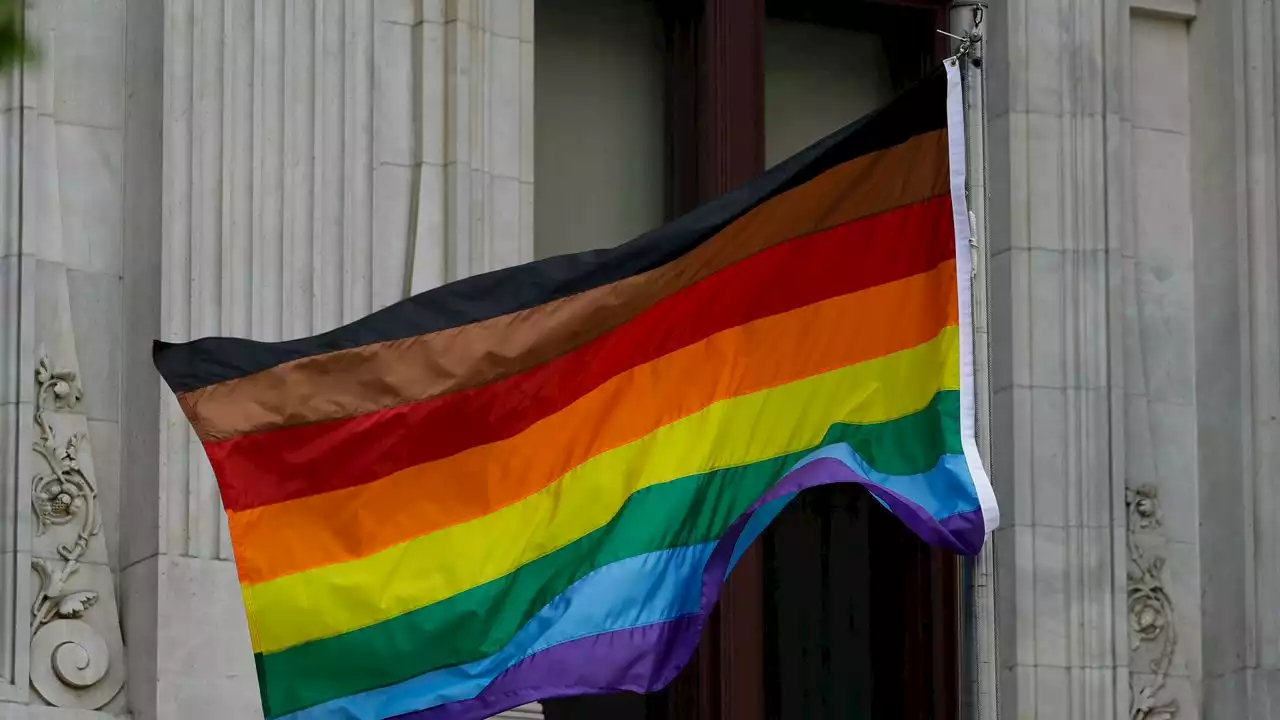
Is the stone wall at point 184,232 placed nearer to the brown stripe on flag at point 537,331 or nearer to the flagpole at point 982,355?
the brown stripe on flag at point 537,331

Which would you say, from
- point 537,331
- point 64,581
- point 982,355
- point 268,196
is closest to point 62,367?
point 64,581

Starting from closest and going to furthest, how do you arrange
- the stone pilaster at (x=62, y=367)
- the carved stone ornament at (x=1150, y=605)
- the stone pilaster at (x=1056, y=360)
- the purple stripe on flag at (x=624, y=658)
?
the purple stripe on flag at (x=624, y=658) < the stone pilaster at (x=62, y=367) < the stone pilaster at (x=1056, y=360) < the carved stone ornament at (x=1150, y=605)

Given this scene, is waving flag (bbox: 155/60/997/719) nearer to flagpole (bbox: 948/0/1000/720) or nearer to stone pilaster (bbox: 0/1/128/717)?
flagpole (bbox: 948/0/1000/720)

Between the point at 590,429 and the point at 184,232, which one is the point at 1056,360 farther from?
the point at 184,232

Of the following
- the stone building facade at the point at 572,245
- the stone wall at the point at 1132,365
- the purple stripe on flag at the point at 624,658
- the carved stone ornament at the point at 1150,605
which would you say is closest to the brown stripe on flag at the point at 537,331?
the purple stripe on flag at the point at 624,658

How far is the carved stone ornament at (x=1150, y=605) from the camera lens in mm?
16547

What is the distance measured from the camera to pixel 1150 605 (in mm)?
16656

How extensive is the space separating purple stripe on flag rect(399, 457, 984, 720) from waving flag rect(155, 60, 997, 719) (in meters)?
0.01

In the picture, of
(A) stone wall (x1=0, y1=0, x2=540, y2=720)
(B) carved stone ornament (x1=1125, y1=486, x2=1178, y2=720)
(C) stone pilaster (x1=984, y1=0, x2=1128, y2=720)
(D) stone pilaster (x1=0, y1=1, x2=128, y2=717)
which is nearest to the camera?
(D) stone pilaster (x1=0, y1=1, x2=128, y2=717)

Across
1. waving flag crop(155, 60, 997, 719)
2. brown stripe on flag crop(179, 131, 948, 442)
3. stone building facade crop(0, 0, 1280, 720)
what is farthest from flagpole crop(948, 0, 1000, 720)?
waving flag crop(155, 60, 997, 719)

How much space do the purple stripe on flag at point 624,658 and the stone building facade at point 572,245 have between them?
1.89m

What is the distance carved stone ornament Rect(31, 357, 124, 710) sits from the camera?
14273mm

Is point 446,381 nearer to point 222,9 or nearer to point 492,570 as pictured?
point 492,570

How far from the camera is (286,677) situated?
12.7 meters
